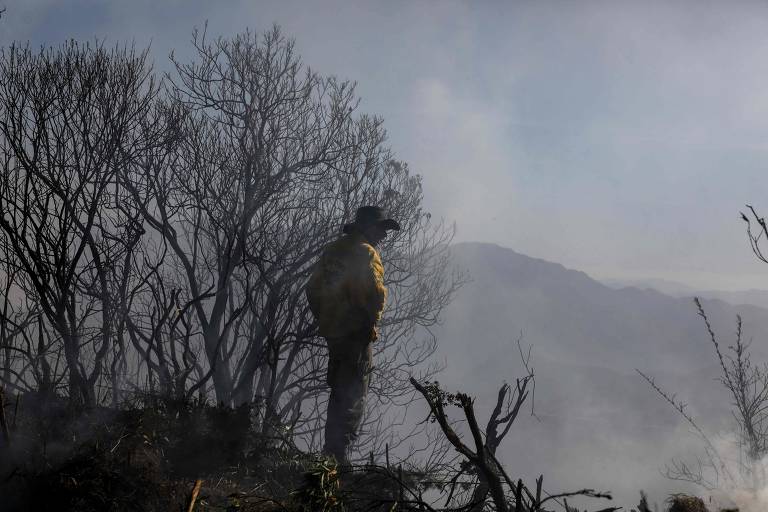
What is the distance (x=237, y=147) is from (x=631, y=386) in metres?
131

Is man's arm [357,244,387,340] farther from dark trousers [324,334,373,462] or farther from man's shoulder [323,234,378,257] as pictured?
dark trousers [324,334,373,462]

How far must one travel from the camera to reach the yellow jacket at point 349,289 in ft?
16.2

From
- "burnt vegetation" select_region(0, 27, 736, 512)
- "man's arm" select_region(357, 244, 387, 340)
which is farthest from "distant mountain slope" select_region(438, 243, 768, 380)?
"man's arm" select_region(357, 244, 387, 340)

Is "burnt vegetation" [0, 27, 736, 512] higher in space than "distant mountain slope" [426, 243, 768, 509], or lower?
lower

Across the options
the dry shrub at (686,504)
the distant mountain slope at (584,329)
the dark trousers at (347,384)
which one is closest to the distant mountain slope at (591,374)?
the distant mountain slope at (584,329)

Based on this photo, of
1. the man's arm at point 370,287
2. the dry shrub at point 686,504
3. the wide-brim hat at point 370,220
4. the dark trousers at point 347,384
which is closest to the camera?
A: the dry shrub at point 686,504

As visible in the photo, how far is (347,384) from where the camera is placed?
202 inches

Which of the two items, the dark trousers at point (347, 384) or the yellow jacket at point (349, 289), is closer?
the yellow jacket at point (349, 289)

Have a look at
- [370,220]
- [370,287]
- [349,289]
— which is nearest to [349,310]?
[349,289]

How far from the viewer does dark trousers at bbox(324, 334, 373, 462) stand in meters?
5.05

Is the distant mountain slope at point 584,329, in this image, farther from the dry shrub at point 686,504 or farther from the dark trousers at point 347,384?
the dry shrub at point 686,504

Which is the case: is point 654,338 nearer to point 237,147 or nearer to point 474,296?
point 474,296

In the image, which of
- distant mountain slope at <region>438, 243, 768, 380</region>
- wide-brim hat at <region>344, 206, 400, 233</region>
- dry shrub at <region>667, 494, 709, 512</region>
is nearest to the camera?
Answer: dry shrub at <region>667, 494, 709, 512</region>

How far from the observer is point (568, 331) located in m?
184
